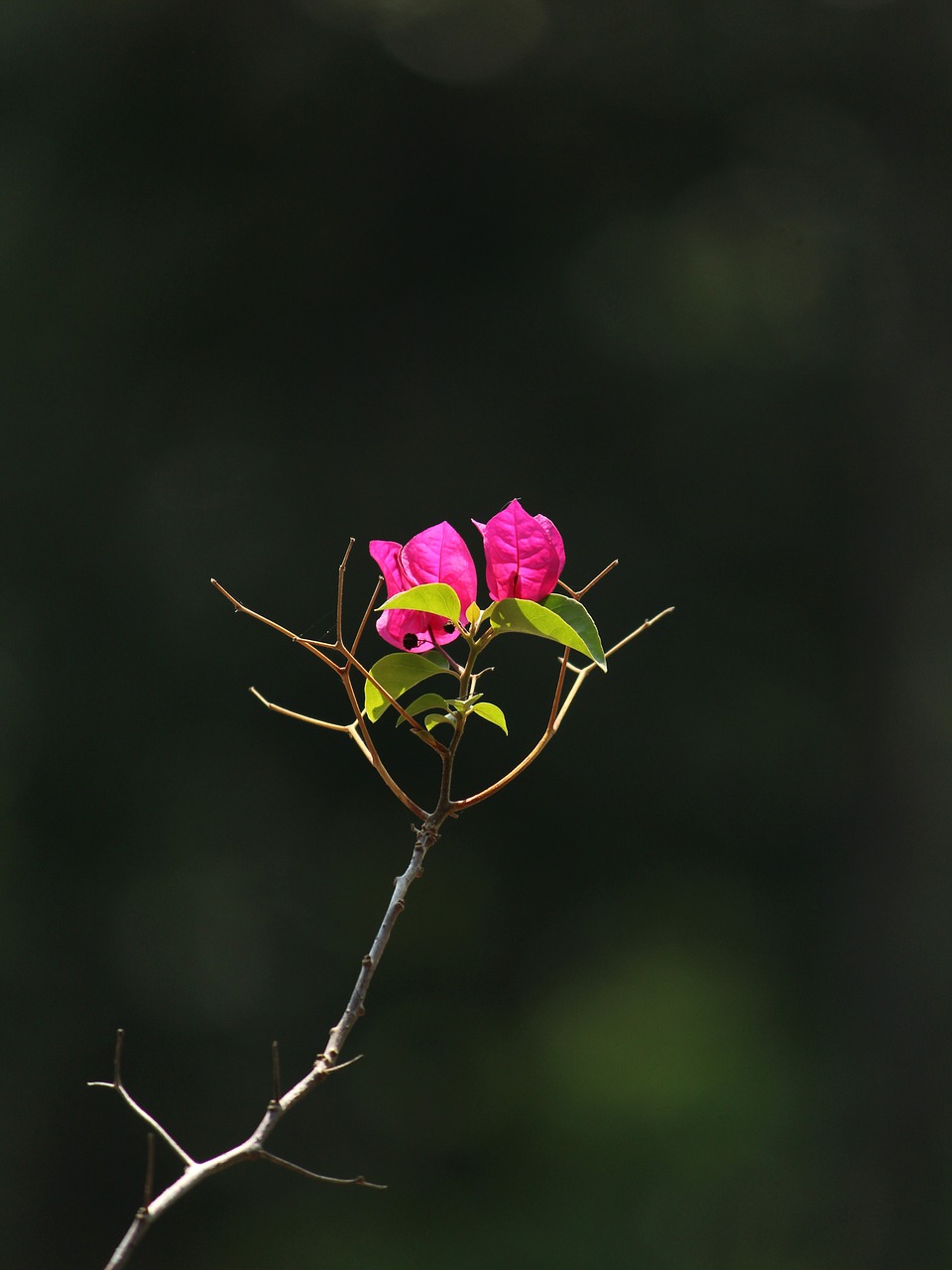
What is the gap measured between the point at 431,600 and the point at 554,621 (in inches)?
1.9

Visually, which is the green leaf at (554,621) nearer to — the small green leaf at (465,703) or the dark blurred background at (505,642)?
the small green leaf at (465,703)

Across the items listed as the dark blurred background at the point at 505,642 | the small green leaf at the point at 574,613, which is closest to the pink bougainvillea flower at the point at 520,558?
the small green leaf at the point at 574,613

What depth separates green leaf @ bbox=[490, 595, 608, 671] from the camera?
1.54ft

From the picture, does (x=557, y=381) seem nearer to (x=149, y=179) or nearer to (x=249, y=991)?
(x=149, y=179)

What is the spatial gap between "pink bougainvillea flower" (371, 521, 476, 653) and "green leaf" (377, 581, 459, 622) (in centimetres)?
2

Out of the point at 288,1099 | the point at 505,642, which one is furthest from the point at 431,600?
the point at 505,642

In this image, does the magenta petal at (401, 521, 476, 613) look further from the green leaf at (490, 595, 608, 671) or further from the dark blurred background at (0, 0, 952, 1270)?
the dark blurred background at (0, 0, 952, 1270)

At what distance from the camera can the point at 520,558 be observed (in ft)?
1.69

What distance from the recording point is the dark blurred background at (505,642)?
12.2 ft

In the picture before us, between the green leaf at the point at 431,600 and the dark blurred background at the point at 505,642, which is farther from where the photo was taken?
the dark blurred background at the point at 505,642

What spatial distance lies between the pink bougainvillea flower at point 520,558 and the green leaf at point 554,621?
1 centimetres

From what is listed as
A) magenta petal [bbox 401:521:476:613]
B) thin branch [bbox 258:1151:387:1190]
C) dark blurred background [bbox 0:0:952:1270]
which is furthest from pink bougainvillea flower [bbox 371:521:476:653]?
dark blurred background [bbox 0:0:952:1270]

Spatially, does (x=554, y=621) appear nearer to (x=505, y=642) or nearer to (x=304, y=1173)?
(x=304, y=1173)

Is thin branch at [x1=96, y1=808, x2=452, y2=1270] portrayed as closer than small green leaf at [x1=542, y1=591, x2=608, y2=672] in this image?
Yes
